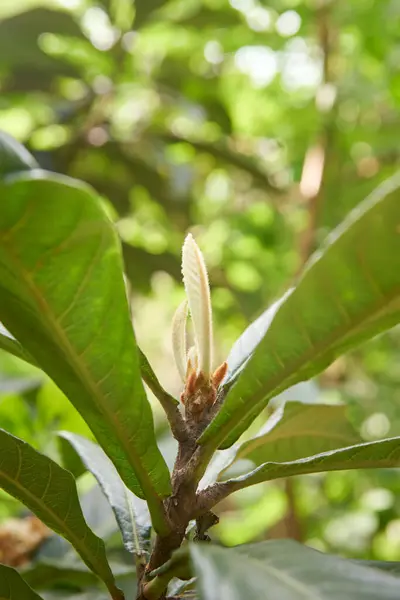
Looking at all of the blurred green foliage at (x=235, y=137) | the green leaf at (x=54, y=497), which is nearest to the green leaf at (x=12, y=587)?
the green leaf at (x=54, y=497)

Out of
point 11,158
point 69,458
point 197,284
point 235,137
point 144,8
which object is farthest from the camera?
point 235,137

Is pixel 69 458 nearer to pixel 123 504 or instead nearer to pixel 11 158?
pixel 123 504

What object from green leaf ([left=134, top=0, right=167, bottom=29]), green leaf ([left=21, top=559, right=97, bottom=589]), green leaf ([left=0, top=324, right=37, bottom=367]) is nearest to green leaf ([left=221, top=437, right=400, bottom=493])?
green leaf ([left=0, top=324, right=37, bottom=367])

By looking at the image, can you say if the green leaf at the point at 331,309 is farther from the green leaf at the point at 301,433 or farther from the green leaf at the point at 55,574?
the green leaf at the point at 55,574

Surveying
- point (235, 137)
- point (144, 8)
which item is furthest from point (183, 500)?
point (235, 137)

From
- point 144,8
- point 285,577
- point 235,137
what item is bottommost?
point 285,577

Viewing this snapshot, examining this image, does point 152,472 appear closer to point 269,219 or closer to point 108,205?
point 108,205

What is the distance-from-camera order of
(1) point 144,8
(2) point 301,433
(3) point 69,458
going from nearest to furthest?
(2) point 301,433 < (3) point 69,458 < (1) point 144,8
